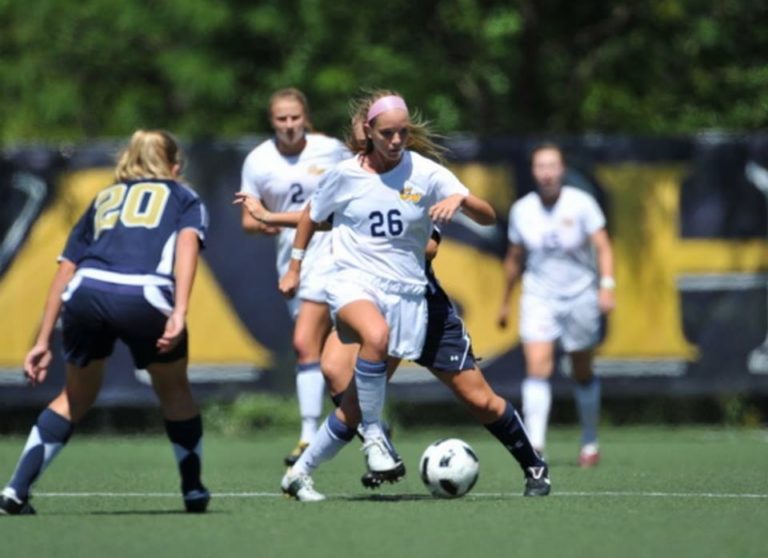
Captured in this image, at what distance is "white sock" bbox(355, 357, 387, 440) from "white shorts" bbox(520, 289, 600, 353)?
3771 millimetres

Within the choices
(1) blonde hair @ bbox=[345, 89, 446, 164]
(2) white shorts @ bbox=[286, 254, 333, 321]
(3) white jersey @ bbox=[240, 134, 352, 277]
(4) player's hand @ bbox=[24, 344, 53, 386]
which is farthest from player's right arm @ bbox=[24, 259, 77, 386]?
(3) white jersey @ bbox=[240, 134, 352, 277]

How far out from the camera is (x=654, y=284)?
53.8ft

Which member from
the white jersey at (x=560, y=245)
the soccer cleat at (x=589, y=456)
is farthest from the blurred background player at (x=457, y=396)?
the white jersey at (x=560, y=245)

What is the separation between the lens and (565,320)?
13156 mm

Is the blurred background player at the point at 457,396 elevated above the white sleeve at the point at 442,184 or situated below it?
below

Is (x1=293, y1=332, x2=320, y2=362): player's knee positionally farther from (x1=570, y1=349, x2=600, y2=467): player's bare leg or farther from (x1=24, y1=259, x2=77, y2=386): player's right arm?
(x1=24, y1=259, x2=77, y2=386): player's right arm

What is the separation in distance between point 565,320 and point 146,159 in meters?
4.90

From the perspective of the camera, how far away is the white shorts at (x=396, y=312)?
370 inches

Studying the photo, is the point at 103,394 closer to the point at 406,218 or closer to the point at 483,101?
the point at 483,101

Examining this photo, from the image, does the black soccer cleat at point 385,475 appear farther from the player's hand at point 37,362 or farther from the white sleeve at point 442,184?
the player's hand at point 37,362

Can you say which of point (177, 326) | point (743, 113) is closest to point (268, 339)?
point (743, 113)

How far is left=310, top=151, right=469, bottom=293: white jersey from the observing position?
9.44 m

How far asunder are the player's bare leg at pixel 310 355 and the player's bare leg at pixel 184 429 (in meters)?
2.83

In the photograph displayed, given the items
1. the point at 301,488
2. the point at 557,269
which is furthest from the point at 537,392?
the point at 301,488
